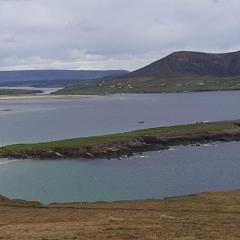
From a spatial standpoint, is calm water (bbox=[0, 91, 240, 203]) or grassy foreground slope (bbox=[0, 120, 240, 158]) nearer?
calm water (bbox=[0, 91, 240, 203])

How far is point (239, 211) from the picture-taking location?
1786 inches

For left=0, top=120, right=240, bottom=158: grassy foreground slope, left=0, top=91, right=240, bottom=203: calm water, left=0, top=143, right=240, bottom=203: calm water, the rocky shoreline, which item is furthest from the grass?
left=0, top=143, right=240, bottom=203: calm water

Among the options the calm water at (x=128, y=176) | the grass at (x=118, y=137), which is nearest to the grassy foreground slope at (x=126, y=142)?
the grass at (x=118, y=137)

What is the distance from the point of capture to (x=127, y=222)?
36094 mm

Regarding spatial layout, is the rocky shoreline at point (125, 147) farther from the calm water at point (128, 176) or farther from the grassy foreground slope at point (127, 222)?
the grassy foreground slope at point (127, 222)

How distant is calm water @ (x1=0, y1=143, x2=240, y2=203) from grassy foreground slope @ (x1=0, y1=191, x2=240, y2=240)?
26426 millimetres

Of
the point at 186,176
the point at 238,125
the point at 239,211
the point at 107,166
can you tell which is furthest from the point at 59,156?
the point at 239,211

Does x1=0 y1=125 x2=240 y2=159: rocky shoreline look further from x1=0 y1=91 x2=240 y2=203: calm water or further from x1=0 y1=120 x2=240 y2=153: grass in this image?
x1=0 y1=91 x2=240 y2=203: calm water

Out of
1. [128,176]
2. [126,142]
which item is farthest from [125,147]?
[128,176]

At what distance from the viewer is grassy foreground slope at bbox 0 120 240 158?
121 meters

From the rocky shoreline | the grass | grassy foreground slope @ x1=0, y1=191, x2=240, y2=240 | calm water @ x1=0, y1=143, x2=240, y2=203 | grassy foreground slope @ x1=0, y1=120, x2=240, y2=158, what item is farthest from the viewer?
the grass

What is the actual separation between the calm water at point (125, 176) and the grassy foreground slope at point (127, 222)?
26426 mm

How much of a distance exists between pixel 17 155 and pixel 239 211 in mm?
80735

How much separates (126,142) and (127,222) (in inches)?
3653
